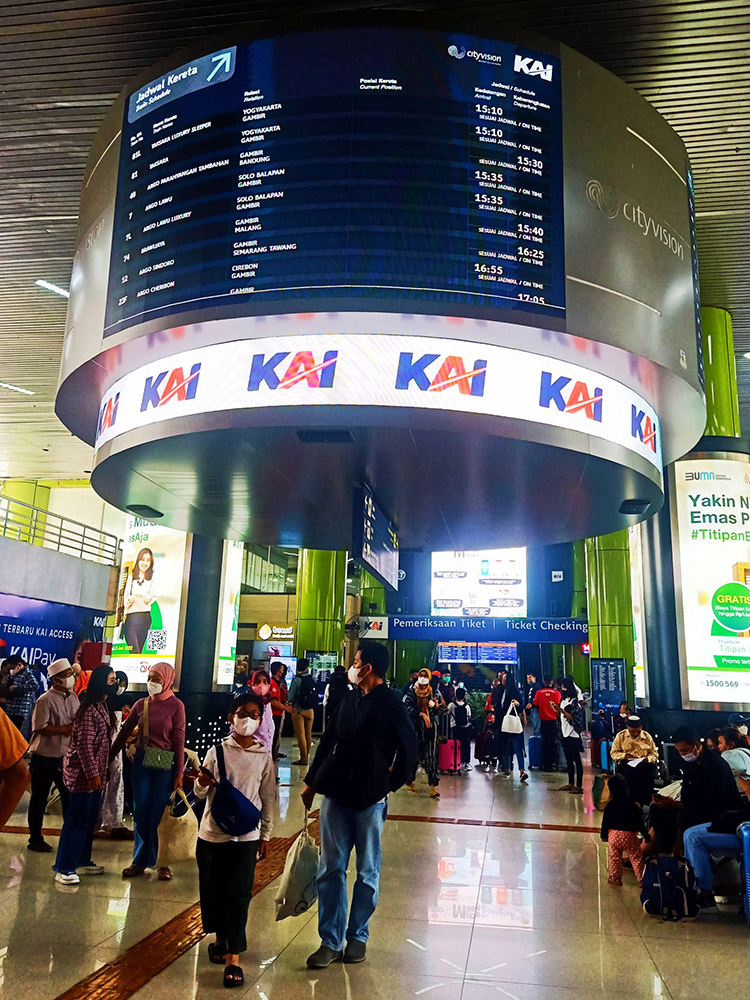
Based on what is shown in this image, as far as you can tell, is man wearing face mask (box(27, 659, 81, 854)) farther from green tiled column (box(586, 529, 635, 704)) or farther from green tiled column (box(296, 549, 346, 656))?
green tiled column (box(296, 549, 346, 656))

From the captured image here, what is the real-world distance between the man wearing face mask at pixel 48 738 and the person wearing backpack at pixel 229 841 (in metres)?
3.07

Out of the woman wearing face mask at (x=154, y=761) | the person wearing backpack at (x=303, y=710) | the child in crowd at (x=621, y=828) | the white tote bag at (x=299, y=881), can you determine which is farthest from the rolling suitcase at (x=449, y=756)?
the white tote bag at (x=299, y=881)

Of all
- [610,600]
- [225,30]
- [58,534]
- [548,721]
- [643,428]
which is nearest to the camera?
[643,428]

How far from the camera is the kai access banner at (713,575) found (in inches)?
373

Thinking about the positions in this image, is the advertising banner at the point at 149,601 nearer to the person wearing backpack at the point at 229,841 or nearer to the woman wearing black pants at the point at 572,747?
the woman wearing black pants at the point at 572,747

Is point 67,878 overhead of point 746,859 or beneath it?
beneath

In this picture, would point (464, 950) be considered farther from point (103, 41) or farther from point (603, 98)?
point (103, 41)

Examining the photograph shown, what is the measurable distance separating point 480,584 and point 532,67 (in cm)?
2518

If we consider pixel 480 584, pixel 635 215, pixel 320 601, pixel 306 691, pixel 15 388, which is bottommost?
pixel 306 691

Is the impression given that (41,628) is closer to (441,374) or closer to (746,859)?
(441,374)

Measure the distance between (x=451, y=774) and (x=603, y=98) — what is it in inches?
418

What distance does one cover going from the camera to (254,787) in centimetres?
435

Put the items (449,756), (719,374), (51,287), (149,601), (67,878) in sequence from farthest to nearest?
1. (449,756)
2. (149,601)
3. (51,287)
4. (719,374)
5. (67,878)

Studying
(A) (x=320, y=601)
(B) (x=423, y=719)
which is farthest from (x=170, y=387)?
(A) (x=320, y=601)
